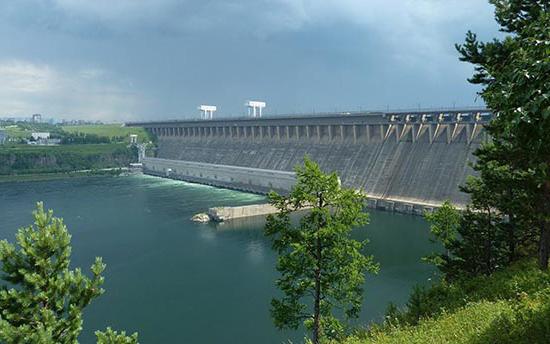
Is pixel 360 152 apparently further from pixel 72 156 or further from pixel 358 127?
pixel 72 156

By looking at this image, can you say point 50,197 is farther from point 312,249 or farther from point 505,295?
point 505,295

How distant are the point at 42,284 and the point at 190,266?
23277 millimetres

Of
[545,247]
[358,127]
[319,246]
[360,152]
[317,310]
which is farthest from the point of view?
[358,127]

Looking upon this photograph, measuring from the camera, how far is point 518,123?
429cm

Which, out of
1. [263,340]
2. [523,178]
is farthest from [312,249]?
[263,340]

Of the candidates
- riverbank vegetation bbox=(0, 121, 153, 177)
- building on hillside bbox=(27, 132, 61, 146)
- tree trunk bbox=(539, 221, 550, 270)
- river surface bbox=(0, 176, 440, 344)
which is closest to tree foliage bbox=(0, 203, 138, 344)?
tree trunk bbox=(539, 221, 550, 270)

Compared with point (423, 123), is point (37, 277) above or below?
below

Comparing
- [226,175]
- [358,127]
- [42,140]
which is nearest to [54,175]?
[226,175]

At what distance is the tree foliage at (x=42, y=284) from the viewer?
7.32 metres

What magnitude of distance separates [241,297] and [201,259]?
7.87 meters

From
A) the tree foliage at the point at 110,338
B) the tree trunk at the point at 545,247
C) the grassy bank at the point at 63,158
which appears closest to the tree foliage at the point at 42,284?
the tree foliage at the point at 110,338

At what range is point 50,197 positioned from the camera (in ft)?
204

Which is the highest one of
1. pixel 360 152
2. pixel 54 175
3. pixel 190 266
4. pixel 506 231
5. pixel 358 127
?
pixel 358 127

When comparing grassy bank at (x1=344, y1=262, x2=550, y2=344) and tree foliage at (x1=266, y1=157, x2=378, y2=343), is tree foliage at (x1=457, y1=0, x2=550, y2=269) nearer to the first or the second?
grassy bank at (x1=344, y1=262, x2=550, y2=344)
